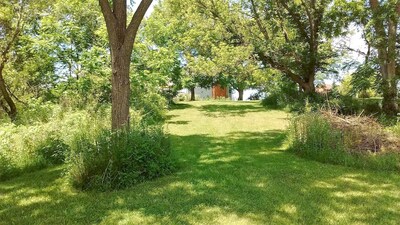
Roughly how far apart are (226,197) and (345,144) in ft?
11.6

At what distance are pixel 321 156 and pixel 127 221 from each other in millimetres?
4558

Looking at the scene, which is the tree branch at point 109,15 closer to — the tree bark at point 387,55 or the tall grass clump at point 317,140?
the tall grass clump at point 317,140

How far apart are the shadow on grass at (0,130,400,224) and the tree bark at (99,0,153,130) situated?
1.49 metres

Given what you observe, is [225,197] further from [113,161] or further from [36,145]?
[36,145]

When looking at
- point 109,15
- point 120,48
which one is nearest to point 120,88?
point 120,48

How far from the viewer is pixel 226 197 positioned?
15.4 feet

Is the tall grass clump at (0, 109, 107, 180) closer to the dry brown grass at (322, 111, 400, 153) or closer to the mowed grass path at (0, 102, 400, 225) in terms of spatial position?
the mowed grass path at (0, 102, 400, 225)

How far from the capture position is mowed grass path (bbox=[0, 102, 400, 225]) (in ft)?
13.1

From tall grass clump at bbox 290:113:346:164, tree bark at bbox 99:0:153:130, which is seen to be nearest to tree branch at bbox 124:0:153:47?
tree bark at bbox 99:0:153:130

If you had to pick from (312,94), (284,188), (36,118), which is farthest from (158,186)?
(312,94)

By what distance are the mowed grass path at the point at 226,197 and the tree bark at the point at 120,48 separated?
1485mm

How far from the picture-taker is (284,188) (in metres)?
5.07

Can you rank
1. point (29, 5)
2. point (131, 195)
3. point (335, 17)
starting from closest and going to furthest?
point (131, 195), point (29, 5), point (335, 17)

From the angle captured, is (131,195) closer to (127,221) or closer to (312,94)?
(127,221)
